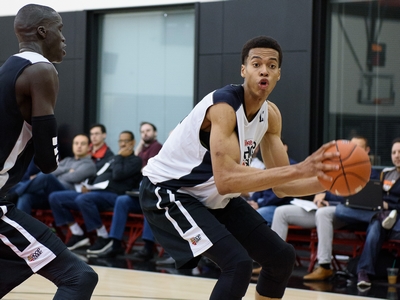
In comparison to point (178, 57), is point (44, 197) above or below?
below

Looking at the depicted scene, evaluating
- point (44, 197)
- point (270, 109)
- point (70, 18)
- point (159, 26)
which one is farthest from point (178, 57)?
point (270, 109)

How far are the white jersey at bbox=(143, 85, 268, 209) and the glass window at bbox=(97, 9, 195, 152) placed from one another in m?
7.07

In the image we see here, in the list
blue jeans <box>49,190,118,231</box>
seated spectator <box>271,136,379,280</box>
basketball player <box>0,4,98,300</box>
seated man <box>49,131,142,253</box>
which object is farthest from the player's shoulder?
blue jeans <box>49,190,118,231</box>

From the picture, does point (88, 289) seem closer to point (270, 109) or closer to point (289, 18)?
point (270, 109)

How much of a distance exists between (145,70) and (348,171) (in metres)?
8.52

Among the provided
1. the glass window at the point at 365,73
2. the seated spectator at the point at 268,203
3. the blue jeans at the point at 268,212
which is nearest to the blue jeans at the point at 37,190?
the seated spectator at the point at 268,203

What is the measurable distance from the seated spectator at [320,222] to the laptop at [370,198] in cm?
29

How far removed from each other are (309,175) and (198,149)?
0.90 m

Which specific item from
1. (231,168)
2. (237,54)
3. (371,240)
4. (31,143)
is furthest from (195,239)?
(237,54)

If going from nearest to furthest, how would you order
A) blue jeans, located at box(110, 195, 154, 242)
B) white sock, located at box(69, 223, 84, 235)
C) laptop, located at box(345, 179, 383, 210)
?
laptop, located at box(345, 179, 383, 210)
blue jeans, located at box(110, 195, 154, 242)
white sock, located at box(69, 223, 84, 235)

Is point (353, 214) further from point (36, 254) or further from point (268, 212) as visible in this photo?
point (36, 254)

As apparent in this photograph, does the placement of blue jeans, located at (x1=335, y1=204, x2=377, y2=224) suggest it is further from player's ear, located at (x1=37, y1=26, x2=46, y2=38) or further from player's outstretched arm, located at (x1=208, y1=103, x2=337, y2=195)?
player's ear, located at (x1=37, y1=26, x2=46, y2=38)

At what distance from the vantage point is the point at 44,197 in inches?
398

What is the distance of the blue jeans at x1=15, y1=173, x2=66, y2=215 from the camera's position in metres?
9.92
